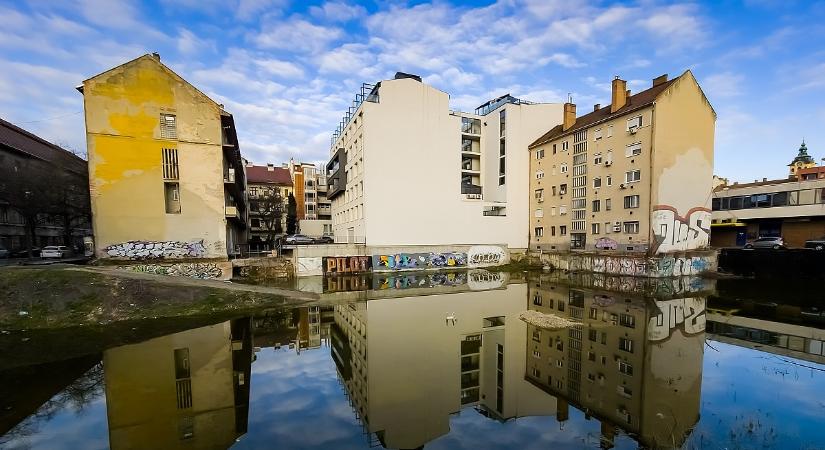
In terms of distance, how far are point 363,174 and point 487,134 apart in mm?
21580

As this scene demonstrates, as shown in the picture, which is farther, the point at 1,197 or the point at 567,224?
the point at 567,224

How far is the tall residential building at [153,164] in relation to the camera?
29.3 metres

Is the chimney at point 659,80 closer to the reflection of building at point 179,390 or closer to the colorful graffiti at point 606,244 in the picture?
the colorful graffiti at point 606,244

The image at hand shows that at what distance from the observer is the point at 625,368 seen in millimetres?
13352

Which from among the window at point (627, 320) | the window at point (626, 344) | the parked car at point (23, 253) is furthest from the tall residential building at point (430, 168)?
the parked car at point (23, 253)

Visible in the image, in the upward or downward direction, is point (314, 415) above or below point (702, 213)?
below

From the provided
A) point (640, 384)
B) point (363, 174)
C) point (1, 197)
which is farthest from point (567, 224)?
point (1, 197)

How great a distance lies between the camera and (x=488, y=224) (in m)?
46.9

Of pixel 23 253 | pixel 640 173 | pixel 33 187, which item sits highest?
pixel 640 173

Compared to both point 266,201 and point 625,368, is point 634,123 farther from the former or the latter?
point 266,201

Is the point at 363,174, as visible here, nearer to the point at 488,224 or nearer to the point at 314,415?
the point at 488,224

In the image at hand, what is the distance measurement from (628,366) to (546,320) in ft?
20.6

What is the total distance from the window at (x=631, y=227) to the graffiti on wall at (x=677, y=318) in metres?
12.8

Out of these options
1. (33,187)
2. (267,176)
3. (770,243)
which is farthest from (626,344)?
(267,176)
